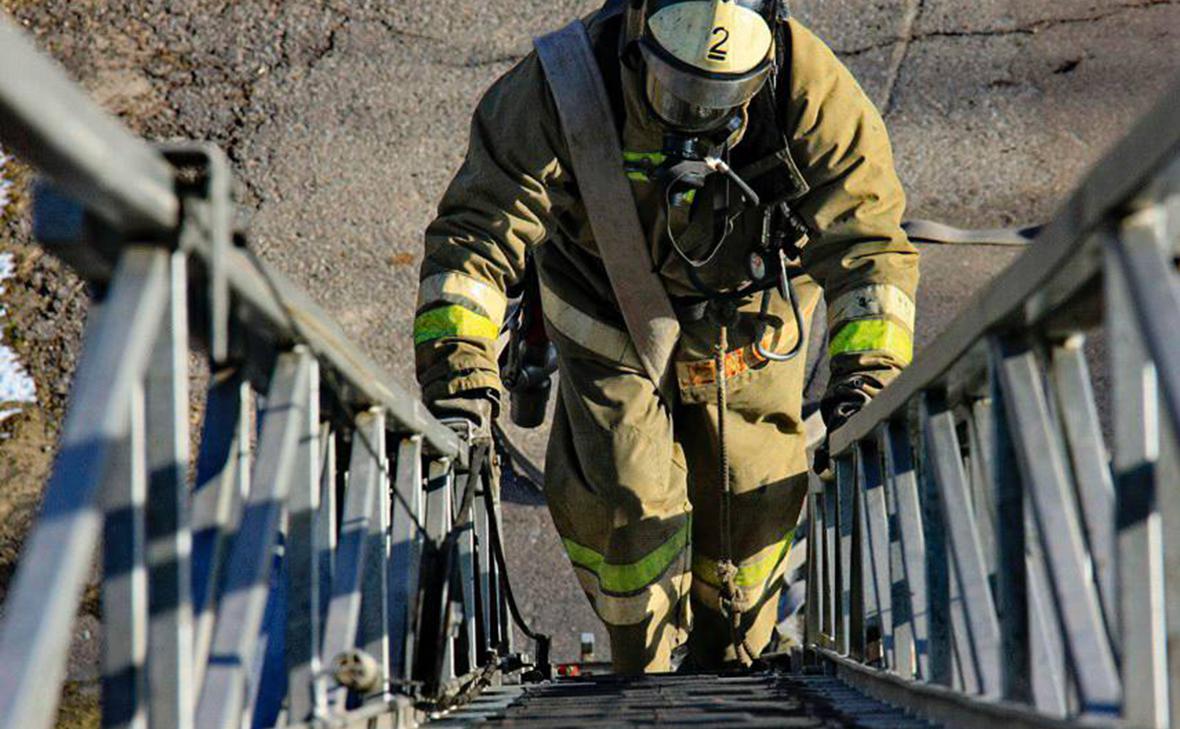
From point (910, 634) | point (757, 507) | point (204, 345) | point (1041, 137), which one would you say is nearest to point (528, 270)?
point (757, 507)

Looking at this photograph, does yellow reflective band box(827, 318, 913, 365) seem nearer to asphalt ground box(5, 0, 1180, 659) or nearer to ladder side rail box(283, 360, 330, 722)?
ladder side rail box(283, 360, 330, 722)

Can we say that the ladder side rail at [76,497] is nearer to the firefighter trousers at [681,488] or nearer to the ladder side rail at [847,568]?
the ladder side rail at [847,568]

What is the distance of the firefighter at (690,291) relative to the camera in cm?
378

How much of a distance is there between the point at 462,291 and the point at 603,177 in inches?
18.1

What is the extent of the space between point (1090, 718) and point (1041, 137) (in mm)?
6413

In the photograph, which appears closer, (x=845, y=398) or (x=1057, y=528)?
(x=1057, y=528)

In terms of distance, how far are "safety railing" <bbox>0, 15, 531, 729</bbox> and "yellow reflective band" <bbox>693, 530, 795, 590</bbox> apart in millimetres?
1822

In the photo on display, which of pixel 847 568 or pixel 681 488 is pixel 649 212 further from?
pixel 847 568

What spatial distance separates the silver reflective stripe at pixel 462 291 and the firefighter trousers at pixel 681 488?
0.53m

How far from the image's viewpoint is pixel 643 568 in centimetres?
442

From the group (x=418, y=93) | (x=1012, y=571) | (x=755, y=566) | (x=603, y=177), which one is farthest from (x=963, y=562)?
(x=418, y=93)

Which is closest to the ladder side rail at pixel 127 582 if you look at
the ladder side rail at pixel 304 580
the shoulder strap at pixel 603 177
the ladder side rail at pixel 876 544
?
the ladder side rail at pixel 304 580

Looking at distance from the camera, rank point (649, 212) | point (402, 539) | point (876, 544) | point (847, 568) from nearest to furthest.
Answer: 1. point (402, 539)
2. point (876, 544)
3. point (847, 568)
4. point (649, 212)

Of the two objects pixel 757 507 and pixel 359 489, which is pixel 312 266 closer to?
pixel 757 507
